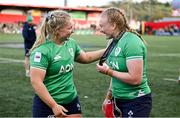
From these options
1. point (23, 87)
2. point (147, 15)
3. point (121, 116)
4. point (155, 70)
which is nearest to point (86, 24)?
point (147, 15)

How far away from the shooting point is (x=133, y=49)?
4.48 meters

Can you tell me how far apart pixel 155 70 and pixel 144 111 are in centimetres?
1165

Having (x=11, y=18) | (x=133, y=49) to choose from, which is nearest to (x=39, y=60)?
(x=133, y=49)

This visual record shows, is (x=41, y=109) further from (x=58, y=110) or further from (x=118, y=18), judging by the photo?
(x=118, y=18)

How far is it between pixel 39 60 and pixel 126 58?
2.60 feet

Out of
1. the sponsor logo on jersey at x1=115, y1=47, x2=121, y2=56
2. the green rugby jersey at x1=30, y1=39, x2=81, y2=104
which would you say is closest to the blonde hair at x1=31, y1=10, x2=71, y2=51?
the green rugby jersey at x1=30, y1=39, x2=81, y2=104

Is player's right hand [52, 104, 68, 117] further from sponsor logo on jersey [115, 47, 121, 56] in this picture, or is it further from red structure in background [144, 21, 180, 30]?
red structure in background [144, 21, 180, 30]

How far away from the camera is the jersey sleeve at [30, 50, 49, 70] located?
14.7 feet

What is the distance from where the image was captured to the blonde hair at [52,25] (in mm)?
4578

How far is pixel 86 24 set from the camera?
74.2 metres

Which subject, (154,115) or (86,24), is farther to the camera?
(86,24)

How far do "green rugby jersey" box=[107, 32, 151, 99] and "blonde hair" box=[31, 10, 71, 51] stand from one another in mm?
542

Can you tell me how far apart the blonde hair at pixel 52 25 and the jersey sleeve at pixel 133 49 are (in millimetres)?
610

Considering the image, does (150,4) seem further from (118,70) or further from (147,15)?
(118,70)
